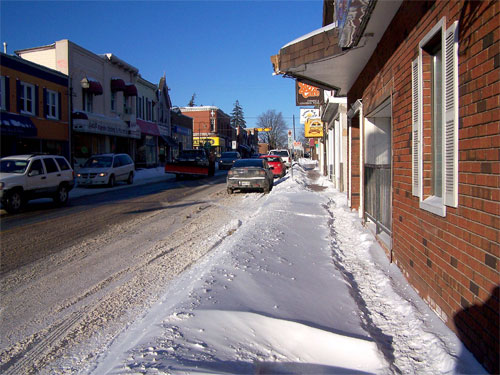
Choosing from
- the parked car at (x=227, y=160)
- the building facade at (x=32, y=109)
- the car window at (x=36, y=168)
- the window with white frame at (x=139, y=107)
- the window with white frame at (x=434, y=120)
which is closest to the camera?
the window with white frame at (x=434, y=120)

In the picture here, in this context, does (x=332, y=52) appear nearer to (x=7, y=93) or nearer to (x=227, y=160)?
(x=7, y=93)

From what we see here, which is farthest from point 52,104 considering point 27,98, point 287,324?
point 287,324

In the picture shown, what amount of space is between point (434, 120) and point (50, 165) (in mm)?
13012

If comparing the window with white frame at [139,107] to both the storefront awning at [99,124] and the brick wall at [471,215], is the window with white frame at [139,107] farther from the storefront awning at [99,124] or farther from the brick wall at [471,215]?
the brick wall at [471,215]

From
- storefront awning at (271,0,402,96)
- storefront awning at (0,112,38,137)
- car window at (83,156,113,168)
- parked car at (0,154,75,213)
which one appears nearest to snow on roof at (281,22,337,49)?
storefront awning at (271,0,402,96)

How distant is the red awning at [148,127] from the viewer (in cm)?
3719

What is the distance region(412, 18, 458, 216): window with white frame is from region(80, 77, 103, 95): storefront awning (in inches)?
1013

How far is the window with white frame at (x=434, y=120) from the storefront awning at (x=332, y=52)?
1332mm

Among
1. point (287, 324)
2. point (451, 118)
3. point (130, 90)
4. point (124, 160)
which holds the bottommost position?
point (287, 324)

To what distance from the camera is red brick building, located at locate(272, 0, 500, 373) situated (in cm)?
283

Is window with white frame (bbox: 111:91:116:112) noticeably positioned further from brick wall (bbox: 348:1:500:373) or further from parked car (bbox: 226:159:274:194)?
brick wall (bbox: 348:1:500:373)

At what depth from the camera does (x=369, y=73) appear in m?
7.84

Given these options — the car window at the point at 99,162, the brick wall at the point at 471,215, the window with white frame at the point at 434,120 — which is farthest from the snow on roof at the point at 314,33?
the car window at the point at 99,162

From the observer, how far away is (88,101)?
28.5 metres
